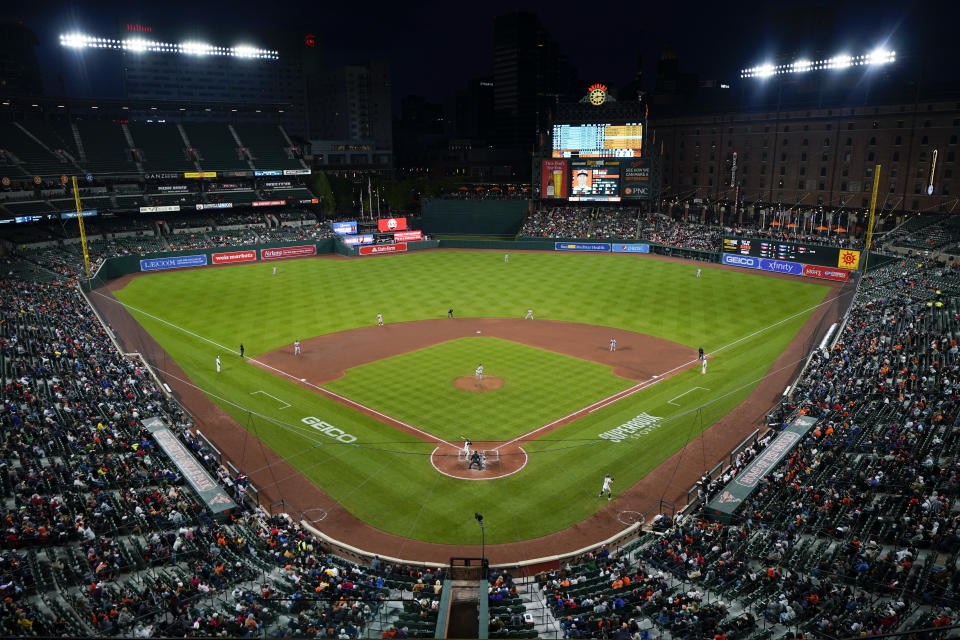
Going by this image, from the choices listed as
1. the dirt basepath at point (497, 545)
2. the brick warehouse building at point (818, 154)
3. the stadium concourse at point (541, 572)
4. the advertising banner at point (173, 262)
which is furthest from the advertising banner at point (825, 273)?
the advertising banner at point (173, 262)

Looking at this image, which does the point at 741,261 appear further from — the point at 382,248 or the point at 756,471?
the point at 756,471

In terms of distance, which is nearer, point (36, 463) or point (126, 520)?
point (126, 520)

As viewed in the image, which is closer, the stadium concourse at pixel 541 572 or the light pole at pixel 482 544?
the stadium concourse at pixel 541 572

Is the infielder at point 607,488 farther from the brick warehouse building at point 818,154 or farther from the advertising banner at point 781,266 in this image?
the brick warehouse building at point 818,154

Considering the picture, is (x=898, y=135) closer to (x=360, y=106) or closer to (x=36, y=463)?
(x=36, y=463)

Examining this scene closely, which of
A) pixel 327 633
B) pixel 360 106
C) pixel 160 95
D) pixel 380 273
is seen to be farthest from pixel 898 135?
pixel 160 95

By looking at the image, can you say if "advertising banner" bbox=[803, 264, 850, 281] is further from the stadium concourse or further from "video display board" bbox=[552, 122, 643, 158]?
the stadium concourse
